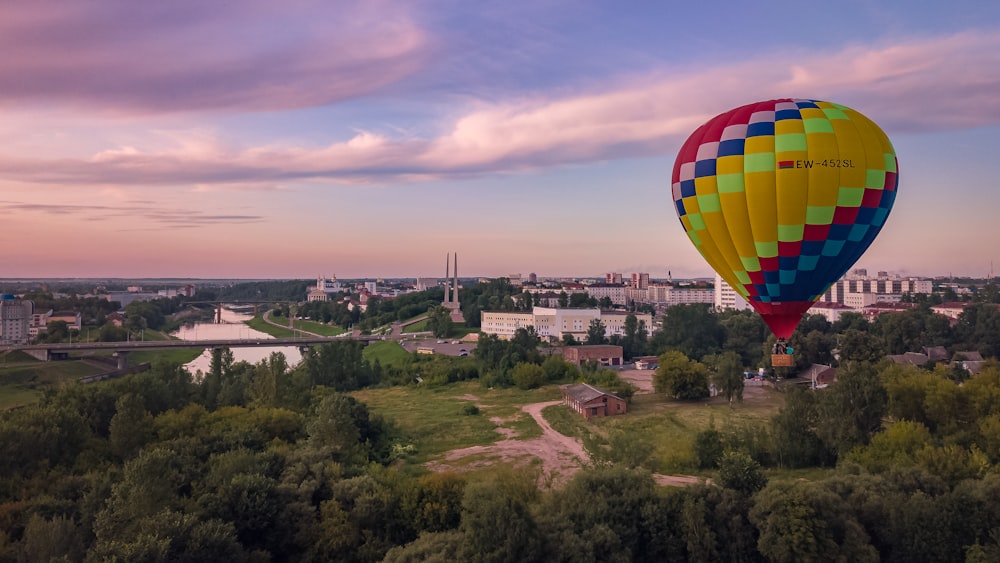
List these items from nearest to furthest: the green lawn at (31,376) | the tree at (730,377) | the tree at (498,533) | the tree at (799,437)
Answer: the tree at (498,533)
the tree at (799,437)
the tree at (730,377)
the green lawn at (31,376)

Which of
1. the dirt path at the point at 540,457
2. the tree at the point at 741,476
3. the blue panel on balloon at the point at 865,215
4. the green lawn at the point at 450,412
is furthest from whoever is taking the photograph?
the green lawn at the point at 450,412

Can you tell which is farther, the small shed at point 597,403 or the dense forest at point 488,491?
the small shed at point 597,403

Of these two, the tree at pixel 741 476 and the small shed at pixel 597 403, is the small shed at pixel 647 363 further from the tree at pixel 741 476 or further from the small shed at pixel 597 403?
the tree at pixel 741 476

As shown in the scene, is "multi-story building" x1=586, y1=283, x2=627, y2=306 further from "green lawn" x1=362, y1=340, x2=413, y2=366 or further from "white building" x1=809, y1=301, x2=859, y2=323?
"green lawn" x1=362, y1=340, x2=413, y2=366

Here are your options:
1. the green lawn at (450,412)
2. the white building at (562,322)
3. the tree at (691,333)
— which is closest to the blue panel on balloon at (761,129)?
the green lawn at (450,412)

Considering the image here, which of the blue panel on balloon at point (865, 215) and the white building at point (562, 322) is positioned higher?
the blue panel on balloon at point (865, 215)

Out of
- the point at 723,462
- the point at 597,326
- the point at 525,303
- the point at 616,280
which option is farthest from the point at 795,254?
the point at 616,280

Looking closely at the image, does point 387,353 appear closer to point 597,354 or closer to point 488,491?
point 597,354
